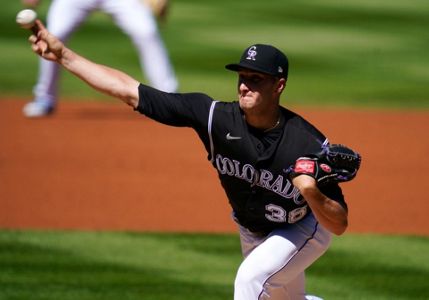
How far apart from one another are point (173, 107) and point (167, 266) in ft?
7.67

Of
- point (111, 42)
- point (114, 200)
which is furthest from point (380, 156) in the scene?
point (111, 42)

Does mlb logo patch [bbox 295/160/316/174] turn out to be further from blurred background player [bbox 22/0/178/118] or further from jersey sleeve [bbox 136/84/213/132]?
blurred background player [bbox 22/0/178/118]

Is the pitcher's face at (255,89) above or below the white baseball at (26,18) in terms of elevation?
below

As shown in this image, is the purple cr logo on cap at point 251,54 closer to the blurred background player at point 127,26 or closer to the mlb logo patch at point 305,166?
the mlb logo patch at point 305,166

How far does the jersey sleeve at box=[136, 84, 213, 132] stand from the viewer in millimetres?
5707

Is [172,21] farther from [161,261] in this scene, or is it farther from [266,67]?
[266,67]

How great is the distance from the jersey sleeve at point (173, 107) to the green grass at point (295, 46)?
25.2 ft

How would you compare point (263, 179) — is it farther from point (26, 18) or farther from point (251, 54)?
point (26, 18)

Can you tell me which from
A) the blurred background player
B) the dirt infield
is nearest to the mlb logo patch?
the dirt infield

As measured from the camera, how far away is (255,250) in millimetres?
5613

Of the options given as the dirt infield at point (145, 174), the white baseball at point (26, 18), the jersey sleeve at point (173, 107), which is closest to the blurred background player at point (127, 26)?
the dirt infield at point (145, 174)

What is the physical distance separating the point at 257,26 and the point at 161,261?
10684mm

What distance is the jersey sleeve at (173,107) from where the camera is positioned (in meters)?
5.71

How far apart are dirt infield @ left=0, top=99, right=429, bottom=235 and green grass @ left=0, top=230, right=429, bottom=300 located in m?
0.34
